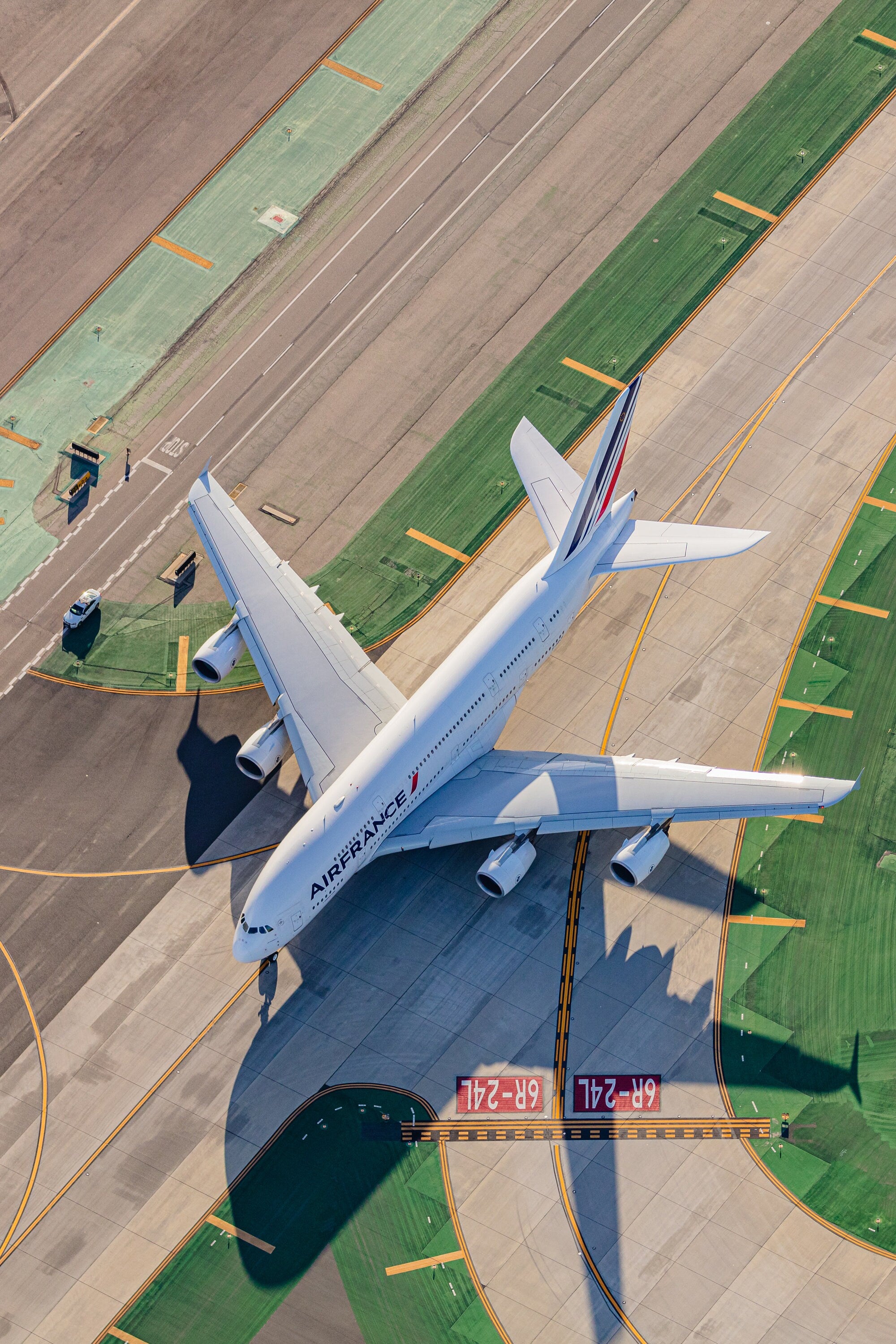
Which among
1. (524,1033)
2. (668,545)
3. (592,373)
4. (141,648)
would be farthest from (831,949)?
(141,648)

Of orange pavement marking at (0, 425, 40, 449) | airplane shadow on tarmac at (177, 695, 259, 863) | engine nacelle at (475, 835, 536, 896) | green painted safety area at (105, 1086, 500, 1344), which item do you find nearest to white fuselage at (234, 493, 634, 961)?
engine nacelle at (475, 835, 536, 896)

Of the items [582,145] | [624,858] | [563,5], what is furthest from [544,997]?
[563,5]

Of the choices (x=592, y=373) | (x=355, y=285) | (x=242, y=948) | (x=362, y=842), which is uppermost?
(x=592, y=373)

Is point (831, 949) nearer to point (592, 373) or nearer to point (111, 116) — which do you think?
point (592, 373)

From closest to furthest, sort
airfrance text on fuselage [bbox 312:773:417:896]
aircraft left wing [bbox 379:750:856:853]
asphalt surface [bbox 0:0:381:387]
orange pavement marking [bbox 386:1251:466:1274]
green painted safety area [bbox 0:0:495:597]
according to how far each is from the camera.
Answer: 1. orange pavement marking [bbox 386:1251:466:1274]
2. airfrance text on fuselage [bbox 312:773:417:896]
3. aircraft left wing [bbox 379:750:856:853]
4. green painted safety area [bbox 0:0:495:597]
5. asphalt surface [bbox 0:0:381:387]

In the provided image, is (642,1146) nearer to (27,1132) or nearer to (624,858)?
(624,858)

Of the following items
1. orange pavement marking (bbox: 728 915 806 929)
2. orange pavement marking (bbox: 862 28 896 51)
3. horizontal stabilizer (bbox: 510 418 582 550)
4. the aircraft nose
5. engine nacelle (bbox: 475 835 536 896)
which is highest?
orange pavement marking (bbox: 862 28 896 51)

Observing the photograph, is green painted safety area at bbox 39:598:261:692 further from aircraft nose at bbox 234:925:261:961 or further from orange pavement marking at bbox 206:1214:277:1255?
orange pavement marking at bbox 206:1214:277:1255
